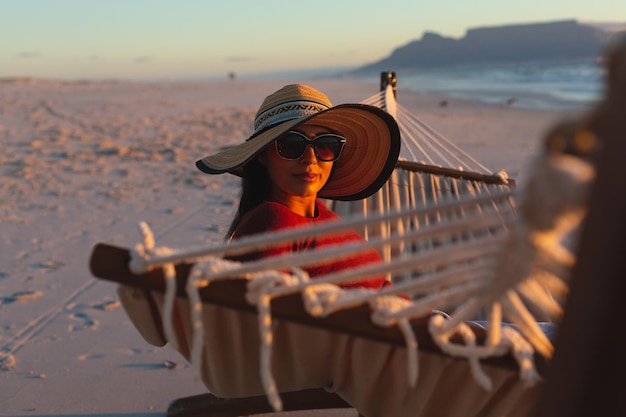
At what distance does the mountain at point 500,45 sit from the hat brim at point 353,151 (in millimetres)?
60172

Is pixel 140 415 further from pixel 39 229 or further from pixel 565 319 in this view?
pixel 39 229

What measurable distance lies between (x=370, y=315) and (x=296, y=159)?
0.81 metres

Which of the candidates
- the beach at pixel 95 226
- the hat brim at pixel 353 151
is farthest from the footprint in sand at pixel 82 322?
the hat brim at pixel 353 151

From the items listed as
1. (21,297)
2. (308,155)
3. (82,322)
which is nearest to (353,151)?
(308,155)

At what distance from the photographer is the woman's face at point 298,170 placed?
1.52m

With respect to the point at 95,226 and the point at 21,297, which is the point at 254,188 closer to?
the point at 21,297

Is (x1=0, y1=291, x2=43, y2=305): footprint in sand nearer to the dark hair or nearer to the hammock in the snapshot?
the dark hair

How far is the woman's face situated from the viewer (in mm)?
1518

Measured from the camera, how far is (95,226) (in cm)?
375

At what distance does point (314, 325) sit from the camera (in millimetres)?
765

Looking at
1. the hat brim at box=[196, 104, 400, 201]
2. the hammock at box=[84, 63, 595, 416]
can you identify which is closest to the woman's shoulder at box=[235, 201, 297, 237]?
the hat brim at box=[196, 104, 400, 201]

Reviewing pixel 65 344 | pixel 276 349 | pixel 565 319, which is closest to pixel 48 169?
pixel 65 344

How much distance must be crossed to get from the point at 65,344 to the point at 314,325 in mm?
1811

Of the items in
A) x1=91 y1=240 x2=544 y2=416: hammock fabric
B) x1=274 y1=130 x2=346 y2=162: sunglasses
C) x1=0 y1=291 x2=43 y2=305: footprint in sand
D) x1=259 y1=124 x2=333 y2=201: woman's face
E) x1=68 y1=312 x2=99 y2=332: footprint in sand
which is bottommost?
x1=68 y1=312 x2=99 y2=332: footprint in sand
